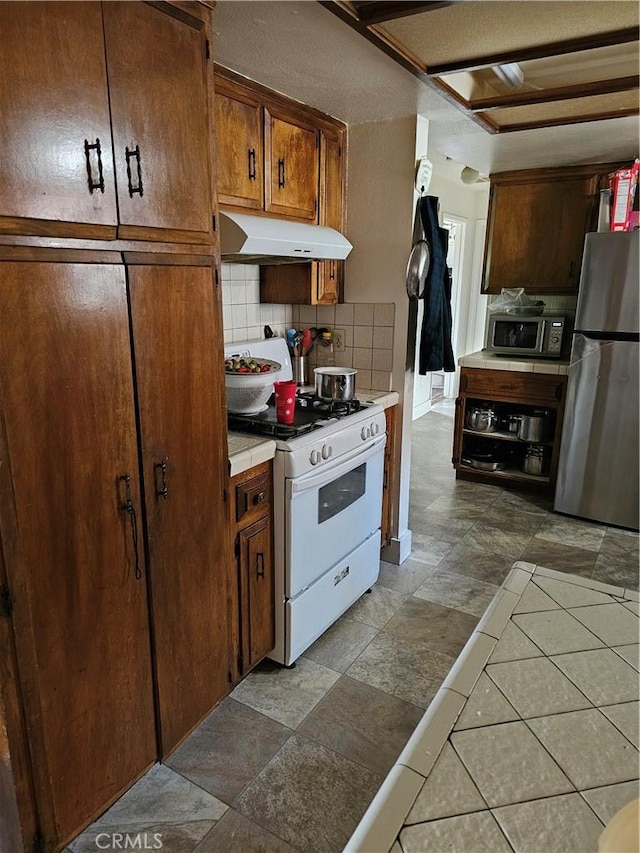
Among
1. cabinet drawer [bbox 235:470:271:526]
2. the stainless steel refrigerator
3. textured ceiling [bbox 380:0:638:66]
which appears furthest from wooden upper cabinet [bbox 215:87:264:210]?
the stainless steel refrigerator

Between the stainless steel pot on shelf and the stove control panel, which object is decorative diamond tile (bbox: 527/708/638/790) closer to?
the stove control panel

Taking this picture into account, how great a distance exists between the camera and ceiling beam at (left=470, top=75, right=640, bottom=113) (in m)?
2.27

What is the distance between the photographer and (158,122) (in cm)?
145

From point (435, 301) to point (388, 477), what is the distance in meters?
0.95

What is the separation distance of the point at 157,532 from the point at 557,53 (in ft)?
6.96

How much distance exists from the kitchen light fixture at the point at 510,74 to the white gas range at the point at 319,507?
144 cm

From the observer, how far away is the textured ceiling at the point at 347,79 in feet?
5.51

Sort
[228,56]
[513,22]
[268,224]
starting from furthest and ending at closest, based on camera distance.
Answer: [268,224] → [228,56] → [513,22]

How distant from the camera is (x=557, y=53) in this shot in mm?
1983

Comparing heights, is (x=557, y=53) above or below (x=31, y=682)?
above

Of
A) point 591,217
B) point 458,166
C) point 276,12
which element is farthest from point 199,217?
point 458,166

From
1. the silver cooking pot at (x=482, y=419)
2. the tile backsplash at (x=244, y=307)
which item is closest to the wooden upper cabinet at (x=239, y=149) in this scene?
the tile backsplash at (x=244, y=307)

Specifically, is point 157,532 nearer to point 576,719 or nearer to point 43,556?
point 43,556

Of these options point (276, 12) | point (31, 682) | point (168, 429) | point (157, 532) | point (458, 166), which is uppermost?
point (458, 166)
